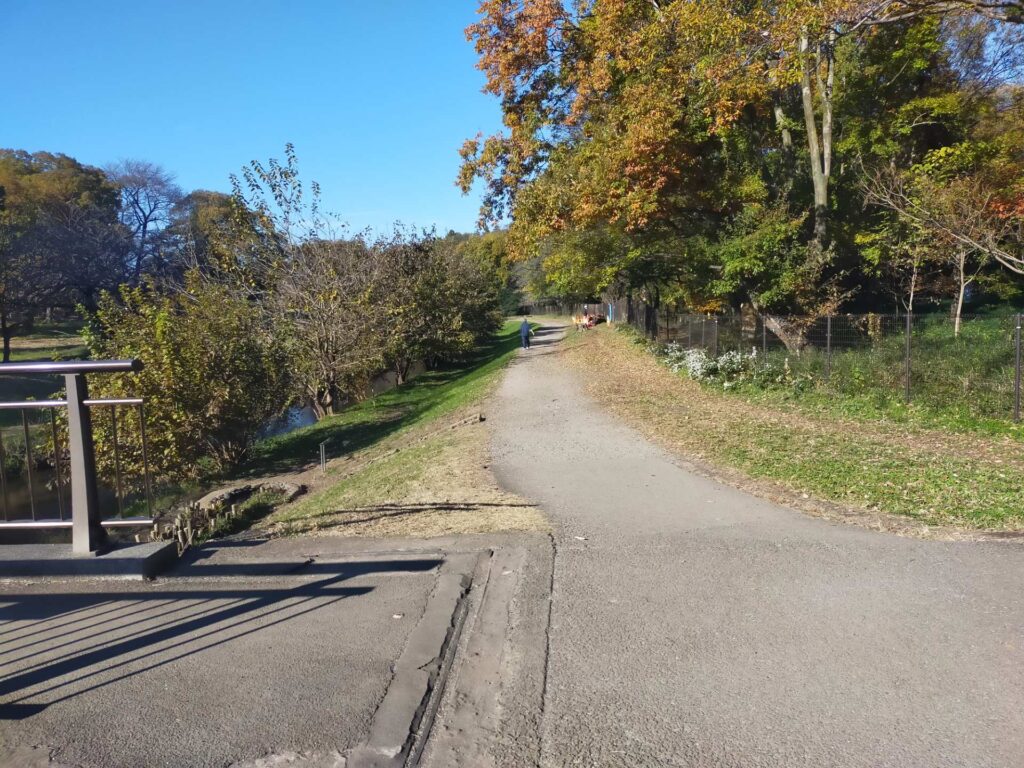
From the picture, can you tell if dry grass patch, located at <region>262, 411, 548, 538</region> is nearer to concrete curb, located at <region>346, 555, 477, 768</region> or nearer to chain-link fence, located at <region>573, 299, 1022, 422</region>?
concrete curb, located at <region>346, 555, 477, 768</region>

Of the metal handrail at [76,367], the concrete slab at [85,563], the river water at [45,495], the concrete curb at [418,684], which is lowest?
the river water at [45,495]

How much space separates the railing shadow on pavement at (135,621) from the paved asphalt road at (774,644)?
159 cm

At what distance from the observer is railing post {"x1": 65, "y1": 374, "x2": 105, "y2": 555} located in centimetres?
495

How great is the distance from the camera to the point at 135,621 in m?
4.48

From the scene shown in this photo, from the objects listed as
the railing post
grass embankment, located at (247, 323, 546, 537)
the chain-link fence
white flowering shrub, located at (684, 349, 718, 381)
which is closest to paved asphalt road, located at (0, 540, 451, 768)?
the railing post

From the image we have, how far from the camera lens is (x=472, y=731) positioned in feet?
11.0

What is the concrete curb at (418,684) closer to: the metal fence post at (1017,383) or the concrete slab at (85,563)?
the concrete slab at (85,563)

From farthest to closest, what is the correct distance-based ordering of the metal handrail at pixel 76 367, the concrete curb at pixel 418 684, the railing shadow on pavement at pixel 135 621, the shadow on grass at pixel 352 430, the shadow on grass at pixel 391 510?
the shadow on grass at pixel 352 430 → the shadow on grass at pixel 391 510 → the metal handrail at pixel 76 367 → the railing shadow on pavement at pixel 135 621 → the concrete curb at pixel 418 684

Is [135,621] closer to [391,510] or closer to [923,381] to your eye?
[391,510]

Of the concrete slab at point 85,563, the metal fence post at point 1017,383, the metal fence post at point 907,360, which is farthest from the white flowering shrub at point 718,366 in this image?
the concrete slab at point 85,563

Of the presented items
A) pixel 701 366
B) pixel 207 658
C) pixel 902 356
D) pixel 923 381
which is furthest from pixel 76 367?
pixel 701 366

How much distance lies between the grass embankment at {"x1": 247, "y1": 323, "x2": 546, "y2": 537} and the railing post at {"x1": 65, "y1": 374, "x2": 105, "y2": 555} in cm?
184

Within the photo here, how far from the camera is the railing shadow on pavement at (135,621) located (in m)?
3.83

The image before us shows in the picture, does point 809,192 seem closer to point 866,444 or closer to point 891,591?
point 866,444
